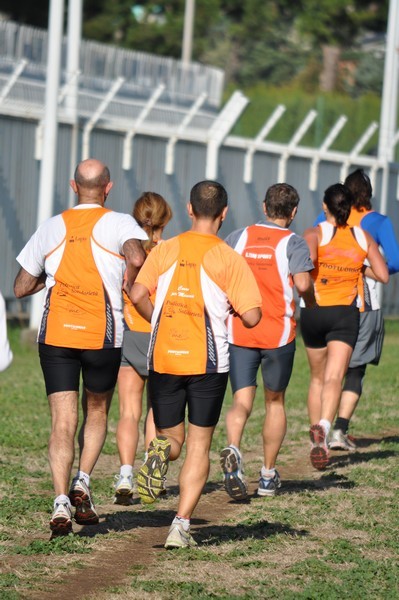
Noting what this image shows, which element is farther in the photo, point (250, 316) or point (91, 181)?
point (91, 181)

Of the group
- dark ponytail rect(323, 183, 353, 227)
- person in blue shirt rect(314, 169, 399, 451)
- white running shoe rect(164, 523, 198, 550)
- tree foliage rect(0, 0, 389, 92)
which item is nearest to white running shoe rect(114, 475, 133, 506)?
white running shoe rect(164, 523, 198, 550)

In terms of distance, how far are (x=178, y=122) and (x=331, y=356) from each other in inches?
450

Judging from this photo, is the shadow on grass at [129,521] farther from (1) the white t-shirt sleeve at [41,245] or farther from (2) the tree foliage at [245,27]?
(2) the tree foliage at [245,27]

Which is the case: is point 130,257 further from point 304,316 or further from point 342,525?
point 304,316

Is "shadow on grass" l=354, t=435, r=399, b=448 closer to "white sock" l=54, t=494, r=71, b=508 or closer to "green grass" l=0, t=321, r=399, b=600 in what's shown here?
"green grass" l=0, t=321, r=399, b=600

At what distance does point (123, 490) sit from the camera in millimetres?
8977

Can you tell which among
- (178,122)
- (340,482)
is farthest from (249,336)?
(178,122)

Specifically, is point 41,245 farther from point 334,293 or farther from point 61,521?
point 334,293

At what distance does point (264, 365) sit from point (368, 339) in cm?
247

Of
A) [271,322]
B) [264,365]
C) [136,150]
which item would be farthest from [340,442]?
[136,150]

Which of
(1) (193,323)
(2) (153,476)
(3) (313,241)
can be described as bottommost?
(2) (153,476)

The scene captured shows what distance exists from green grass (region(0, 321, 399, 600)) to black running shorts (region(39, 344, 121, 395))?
2.62 feet

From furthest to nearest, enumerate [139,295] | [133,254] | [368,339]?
[368,339] → [133,254] → [139,295]

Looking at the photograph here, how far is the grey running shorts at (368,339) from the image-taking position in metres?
11.7
